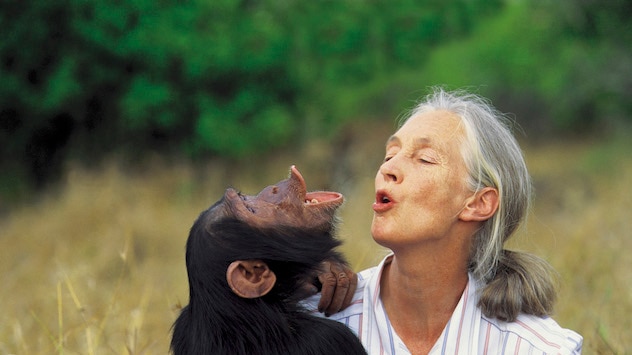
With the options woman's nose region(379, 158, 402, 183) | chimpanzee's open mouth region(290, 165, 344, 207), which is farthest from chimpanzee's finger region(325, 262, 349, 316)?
woman's nose region(379, 158, 402, 183)

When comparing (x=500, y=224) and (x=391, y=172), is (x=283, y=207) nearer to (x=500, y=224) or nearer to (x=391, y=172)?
(x=391, y=172)

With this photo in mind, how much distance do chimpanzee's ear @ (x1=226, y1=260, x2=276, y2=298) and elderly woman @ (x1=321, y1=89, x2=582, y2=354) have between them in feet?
1.21

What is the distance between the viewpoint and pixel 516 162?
9.86 feet

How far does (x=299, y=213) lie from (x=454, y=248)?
22.9 inches

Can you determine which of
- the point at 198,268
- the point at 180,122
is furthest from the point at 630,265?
the point at 180,122

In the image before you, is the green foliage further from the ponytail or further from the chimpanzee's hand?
the ponytail

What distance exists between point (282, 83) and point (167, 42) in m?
2.09

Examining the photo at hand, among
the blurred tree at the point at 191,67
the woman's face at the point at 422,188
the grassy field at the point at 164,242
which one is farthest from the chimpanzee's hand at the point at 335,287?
the blurred tree at the point at 191,67

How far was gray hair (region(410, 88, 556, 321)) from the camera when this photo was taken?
2.82 meters

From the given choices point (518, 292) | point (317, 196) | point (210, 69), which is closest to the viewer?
point (518, 292)

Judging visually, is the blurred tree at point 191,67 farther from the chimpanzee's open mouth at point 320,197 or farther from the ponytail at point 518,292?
the ponytail at point 518,292

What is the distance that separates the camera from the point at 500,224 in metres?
2.97

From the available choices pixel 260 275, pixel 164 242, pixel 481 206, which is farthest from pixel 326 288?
pixel 164 242

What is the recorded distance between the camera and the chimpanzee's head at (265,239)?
116 inches
